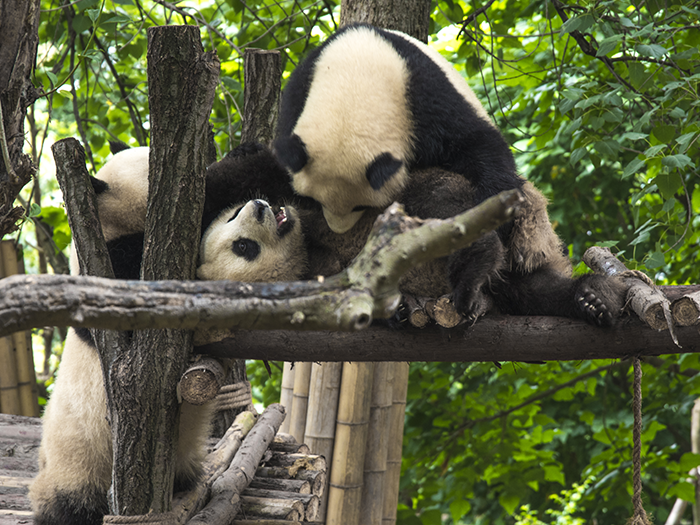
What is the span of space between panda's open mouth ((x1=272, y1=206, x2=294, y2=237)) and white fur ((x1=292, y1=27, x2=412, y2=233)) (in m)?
0.15

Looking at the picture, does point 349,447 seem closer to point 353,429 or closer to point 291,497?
point 353,429

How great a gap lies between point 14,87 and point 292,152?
0.82 m

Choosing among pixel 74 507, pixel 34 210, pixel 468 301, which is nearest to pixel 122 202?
pixel 34 210

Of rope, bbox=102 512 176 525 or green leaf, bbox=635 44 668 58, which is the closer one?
rope, bbox=102 512 176 525

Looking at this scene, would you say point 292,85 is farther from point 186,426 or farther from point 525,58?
point 525,58

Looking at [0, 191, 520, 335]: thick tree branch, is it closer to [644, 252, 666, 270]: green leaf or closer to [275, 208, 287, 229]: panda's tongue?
[275, 208, 287, 229]: panda's tongue

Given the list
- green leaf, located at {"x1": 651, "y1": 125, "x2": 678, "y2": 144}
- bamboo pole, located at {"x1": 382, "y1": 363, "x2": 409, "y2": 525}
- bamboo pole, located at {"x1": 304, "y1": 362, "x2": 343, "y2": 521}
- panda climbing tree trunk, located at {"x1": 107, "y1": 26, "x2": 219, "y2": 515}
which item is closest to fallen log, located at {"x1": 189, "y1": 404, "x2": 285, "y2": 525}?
bamboo pole, located at {"x1": 304, "y1": 362, "x2": 343, "y2": 521}

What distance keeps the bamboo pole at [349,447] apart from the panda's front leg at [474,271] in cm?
115

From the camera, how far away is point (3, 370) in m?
3.21

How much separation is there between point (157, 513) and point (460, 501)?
2370 millimetres

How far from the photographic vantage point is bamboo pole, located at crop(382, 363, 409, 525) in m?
2.87

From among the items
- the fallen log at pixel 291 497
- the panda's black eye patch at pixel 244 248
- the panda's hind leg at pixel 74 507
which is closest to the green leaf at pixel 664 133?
the panda's black eye patch at pixel 244 248

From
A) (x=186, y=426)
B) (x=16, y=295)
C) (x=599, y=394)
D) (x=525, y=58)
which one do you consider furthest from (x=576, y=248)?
(x=16, y=295)

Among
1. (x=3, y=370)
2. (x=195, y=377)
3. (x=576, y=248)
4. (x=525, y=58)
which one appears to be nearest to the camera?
(x=195, y=377)
